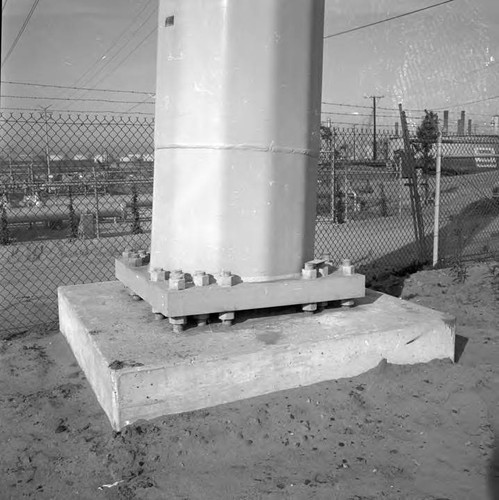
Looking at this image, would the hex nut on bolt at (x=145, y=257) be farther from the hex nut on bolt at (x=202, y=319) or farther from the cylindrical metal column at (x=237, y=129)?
the hex nut on bolt at (x=202, y=319)

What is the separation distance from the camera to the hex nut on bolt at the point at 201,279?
297 cm

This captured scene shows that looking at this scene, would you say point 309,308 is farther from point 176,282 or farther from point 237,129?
point 237,129

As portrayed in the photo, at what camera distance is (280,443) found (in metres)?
2.52

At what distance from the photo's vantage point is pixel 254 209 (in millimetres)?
3105

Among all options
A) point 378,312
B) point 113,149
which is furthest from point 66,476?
point 113,149

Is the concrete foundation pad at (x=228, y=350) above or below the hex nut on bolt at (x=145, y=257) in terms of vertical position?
below

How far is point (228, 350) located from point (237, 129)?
117 cm

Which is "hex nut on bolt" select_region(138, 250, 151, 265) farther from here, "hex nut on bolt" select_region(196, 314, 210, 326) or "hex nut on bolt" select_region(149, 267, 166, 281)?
"hex nut on bolt" select_region(196, 314, 210, 326)

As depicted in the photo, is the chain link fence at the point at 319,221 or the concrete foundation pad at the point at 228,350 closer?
the concrete foundation pad at the point at 228,350

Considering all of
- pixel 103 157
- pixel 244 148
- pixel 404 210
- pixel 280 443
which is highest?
pixel 103 157

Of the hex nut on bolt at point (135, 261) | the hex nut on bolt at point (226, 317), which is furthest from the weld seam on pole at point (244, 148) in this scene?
the hex nut on bolt at point (226, 317)

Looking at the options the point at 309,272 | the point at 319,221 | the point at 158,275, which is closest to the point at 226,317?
the point at 158,275

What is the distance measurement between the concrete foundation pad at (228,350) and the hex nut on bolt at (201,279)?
0.84 ft

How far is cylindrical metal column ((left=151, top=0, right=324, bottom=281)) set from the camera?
2996 millimetres
